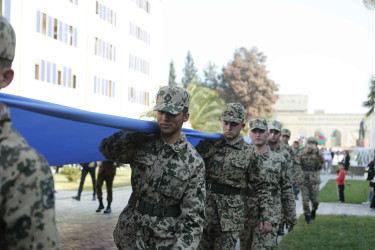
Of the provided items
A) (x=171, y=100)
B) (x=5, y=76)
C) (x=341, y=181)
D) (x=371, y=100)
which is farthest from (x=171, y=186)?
(x=371, y=100)

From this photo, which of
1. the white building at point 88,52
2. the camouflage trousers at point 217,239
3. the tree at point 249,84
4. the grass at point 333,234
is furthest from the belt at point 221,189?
the tree at point 249,84

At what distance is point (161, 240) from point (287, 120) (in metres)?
117

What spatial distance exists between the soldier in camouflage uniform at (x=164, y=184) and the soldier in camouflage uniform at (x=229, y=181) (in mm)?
1694

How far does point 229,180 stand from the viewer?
557 cm

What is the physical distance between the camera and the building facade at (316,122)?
117938mm

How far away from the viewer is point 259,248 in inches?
246

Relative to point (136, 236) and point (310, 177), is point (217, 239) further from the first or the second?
point (310, 177)

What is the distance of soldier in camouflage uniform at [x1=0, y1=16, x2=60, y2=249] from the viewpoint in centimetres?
154

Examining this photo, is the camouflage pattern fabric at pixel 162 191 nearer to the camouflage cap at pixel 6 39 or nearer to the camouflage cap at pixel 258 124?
the camouflage cap at pixel 6 39

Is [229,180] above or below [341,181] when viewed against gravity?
above

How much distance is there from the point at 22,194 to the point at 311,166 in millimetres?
12823

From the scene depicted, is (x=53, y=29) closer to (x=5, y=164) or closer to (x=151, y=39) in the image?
(x=151, y=39)

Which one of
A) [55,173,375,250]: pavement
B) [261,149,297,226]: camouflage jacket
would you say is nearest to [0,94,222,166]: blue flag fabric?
[261,149,297,226]: camouflage jacket

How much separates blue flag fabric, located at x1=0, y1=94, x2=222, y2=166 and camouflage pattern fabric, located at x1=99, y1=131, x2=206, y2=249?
0.69 feet
